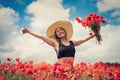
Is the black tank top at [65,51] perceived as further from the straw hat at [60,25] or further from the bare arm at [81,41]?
the straw hat at [60,25]

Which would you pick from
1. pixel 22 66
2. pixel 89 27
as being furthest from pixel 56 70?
pixel 89 27

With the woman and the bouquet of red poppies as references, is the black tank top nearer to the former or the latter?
the woman

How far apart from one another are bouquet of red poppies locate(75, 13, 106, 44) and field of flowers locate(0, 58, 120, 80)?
72cm

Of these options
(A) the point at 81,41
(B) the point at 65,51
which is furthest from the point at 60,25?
(B) the point at 65,51

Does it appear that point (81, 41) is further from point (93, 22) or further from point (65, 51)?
point (65, 51)

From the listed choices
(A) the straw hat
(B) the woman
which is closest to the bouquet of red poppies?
(A) the straw hat

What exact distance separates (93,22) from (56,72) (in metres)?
2.54

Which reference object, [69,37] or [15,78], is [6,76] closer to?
[15,78]

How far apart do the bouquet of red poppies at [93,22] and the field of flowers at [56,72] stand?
28.4 inches

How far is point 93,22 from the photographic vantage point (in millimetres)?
5492

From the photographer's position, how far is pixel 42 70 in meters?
4.01

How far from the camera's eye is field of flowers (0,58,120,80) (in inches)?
124

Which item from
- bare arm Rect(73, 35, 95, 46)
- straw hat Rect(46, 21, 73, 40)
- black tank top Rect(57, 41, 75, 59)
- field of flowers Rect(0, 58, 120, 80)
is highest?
straw hat Rect(46, 21, 73, 40)

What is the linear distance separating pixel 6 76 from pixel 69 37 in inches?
60.8
